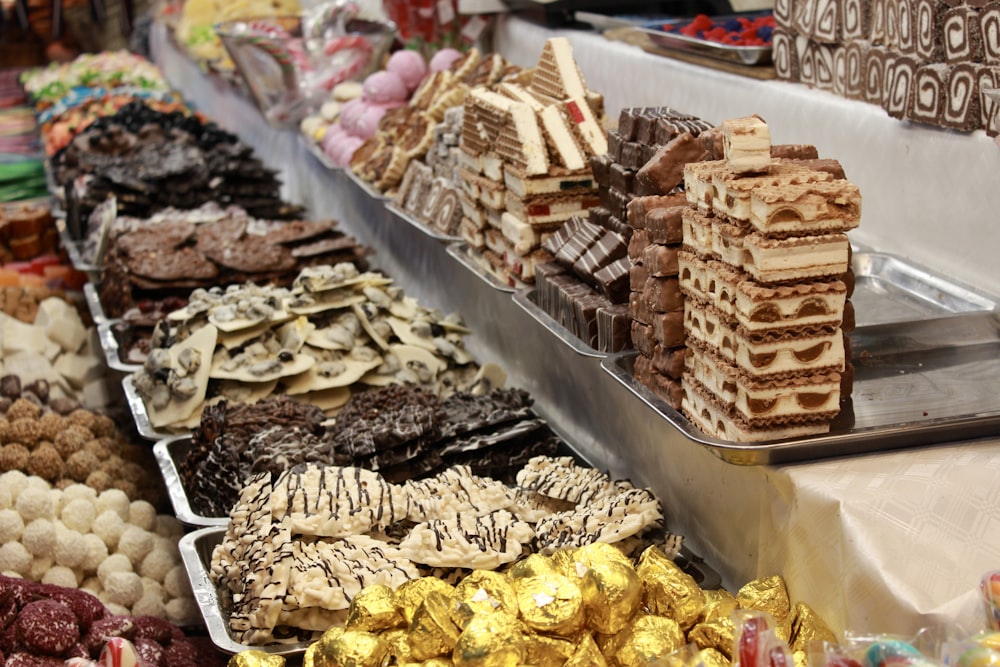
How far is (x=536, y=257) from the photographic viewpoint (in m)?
2.98

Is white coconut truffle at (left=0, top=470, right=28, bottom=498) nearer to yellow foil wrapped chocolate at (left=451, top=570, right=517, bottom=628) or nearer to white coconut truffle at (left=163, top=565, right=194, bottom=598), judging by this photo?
white coconut truffle at (left=163, top=565, right=194, bottom=598)

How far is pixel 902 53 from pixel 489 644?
6.38 feet

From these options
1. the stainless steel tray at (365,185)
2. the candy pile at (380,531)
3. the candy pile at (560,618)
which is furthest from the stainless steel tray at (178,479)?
the stainless steel tray at (365,185)

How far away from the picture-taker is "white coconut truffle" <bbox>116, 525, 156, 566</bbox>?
2961 millimetres

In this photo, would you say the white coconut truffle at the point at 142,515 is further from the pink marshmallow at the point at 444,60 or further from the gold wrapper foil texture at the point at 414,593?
the pink marshmallow at the point at 444,60

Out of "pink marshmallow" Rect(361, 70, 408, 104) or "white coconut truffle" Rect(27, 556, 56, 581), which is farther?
"pink marshmallow" Rect(361, 70, 408, 104)

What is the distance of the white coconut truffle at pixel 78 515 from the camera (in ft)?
9.80

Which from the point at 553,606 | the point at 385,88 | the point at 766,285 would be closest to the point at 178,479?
the point at 553,606

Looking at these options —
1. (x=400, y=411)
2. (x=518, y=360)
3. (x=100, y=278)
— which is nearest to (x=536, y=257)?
(x=518, y=360)

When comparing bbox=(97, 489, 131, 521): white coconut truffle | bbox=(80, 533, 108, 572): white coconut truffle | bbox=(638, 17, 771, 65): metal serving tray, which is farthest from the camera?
bbox=(638, 17, 771, 65): metal serving tray

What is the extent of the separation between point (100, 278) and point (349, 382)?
1.88 m

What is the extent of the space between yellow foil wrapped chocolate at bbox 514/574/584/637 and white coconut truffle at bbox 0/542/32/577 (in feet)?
5.22

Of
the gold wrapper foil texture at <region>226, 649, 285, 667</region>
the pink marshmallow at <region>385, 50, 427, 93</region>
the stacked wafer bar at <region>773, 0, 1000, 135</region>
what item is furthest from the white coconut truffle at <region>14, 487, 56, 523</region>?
the pink marshmallow at <region>385, 50, 427, 93</region>

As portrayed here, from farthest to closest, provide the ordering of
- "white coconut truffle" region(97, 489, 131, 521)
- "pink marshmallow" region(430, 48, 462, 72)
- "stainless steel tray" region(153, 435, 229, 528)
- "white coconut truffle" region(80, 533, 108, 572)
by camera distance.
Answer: "pink marshmallow" region(430, 48, 462, 72)
"white coconut truffle" region(97, 489, 131, 521)
"white coconut truffle" region(80, 533, 108, 572)
"stainless steel tray" region(153, 435, 229, 528)
